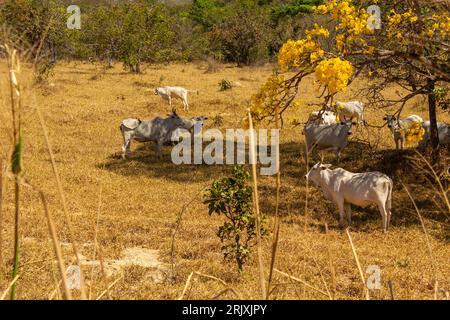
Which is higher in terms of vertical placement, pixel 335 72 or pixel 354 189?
pixel 335 72

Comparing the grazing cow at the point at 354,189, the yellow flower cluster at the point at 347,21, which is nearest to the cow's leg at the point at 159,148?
the grazing cow at the point at 354,189

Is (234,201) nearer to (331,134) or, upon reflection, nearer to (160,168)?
(160,168)

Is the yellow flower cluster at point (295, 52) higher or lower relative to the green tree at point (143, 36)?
higher

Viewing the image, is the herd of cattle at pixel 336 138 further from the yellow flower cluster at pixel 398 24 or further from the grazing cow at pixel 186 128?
the yellow flower cluster at pixel 398 24

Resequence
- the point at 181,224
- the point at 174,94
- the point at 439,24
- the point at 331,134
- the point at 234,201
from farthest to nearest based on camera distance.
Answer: the point at 174,94, the point at 331,134, the point at 181,224, the point at 439,24, the point at 234,201

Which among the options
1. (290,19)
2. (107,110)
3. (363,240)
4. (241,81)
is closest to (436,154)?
(363,240)

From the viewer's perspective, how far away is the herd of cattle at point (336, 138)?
28.8 feet

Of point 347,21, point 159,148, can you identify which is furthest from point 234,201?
point 159,148

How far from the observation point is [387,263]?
23.1ft

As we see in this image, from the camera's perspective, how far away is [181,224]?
8.60 meters

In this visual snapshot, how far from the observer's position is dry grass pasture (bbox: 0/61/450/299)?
537cm

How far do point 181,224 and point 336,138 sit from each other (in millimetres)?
5336

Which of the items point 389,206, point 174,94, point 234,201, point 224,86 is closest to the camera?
point 234,201
